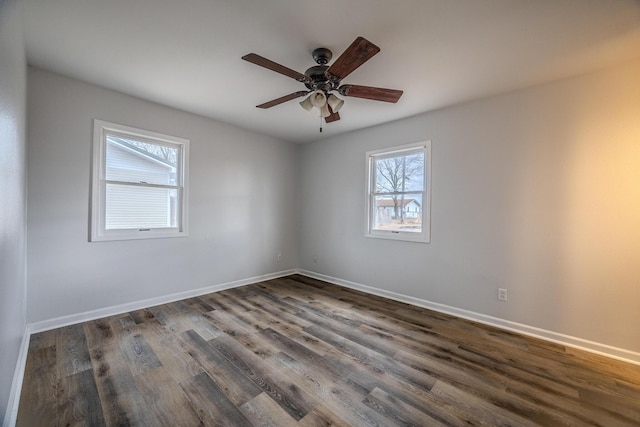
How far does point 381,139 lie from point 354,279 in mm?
2231

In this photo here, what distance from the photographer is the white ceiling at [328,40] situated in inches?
67.1

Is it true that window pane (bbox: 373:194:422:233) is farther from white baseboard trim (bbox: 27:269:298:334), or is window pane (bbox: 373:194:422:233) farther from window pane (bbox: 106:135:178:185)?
window pane (bbox: 106:135:178:185)

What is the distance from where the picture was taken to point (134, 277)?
3125 millimetres

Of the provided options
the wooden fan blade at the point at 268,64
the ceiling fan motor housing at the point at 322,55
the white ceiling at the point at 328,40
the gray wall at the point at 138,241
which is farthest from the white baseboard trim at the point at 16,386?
the ceiling fan motor housing at the point at 322,55

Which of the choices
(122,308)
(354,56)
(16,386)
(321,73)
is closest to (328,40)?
(321,73)

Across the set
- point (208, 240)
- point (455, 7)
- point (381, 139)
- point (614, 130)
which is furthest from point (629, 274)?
point (208, 240)

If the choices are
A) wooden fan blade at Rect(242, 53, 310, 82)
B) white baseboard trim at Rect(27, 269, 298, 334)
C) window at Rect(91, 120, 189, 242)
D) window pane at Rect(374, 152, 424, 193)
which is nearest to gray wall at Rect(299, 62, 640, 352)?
window pane at Rect(374, 152, 424, 193)

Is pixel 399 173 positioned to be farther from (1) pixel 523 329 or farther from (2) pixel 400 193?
(1) pixel 523 329

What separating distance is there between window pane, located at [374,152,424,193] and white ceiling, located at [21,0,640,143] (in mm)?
928

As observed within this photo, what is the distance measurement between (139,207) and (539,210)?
4.52 meters

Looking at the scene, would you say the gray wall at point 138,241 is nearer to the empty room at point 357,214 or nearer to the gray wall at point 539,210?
the empty room at point 357,214

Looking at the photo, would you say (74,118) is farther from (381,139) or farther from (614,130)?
(614,130)

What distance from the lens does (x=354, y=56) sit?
5.81 ft

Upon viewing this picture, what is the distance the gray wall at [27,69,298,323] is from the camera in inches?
101
